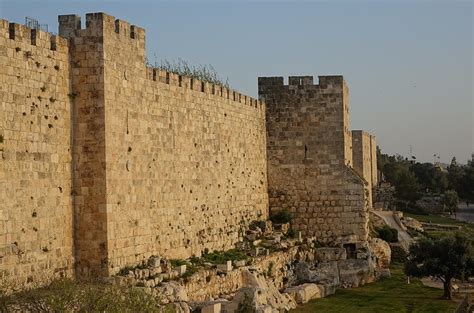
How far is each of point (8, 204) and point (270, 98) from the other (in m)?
13.6

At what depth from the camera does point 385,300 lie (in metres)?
20.2

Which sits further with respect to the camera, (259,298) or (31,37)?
(259,298)

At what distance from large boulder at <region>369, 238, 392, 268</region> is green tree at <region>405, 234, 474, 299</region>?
7.20 feet

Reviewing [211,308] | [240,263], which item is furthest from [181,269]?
[240,263]

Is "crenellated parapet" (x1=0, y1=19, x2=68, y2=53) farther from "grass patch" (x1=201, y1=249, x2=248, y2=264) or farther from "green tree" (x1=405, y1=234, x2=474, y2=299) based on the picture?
"green tree" (x1=405, y1=234, x2=474, y2=299)

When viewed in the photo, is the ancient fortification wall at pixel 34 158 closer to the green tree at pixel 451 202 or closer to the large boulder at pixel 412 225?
the large boulder at pixel 412 225

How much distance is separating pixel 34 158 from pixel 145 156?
3541mm

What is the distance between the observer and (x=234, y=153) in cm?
2125

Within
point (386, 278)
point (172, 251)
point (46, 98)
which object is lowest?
point (386, 278)

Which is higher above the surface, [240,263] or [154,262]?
[154,262]

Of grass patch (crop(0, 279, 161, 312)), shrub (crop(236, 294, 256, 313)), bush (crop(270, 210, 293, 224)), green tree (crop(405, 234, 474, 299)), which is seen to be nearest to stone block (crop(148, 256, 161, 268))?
shrub (crop(236, 294, 256, 313))

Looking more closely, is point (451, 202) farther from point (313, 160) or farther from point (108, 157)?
point (108, 157)

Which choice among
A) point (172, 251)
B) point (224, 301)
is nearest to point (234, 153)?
point (172, 251)

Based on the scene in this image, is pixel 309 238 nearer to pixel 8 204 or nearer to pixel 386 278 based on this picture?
pixel 386 278
